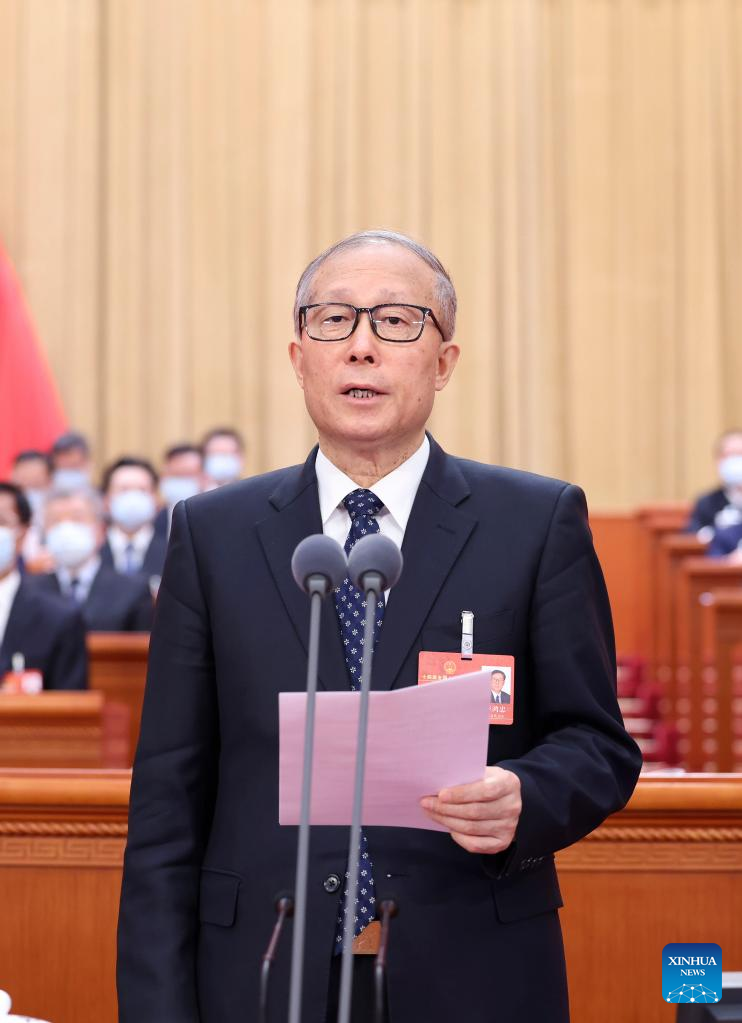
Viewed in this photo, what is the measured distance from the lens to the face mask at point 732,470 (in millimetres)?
8273

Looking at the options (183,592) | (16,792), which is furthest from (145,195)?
(183,592)

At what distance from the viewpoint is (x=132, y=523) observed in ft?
25.4

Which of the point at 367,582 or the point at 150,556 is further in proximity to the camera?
the point at 150,556

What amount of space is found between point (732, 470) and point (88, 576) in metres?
3.71

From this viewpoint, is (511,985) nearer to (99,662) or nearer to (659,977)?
(659,977)

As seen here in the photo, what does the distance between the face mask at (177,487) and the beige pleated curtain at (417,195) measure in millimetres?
1760

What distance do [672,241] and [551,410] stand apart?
1488 mm

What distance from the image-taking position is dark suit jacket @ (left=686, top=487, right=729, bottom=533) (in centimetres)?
805

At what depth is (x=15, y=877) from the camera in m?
2.67

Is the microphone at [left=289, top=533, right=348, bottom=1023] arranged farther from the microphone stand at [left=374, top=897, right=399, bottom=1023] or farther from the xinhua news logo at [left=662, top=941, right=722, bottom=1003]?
the xinhua news logo at [left=662, top=941, right=722, bottom=1003]

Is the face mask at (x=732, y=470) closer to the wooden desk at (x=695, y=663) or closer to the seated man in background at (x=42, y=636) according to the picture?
the wooden desk at (x=695, y=663)

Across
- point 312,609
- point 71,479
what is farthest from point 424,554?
point 71,479

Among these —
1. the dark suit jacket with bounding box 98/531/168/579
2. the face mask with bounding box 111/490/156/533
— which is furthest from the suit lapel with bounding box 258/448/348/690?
the face mask with bounding box 111/490/156/533

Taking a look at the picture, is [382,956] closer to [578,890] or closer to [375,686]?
[375,686]
